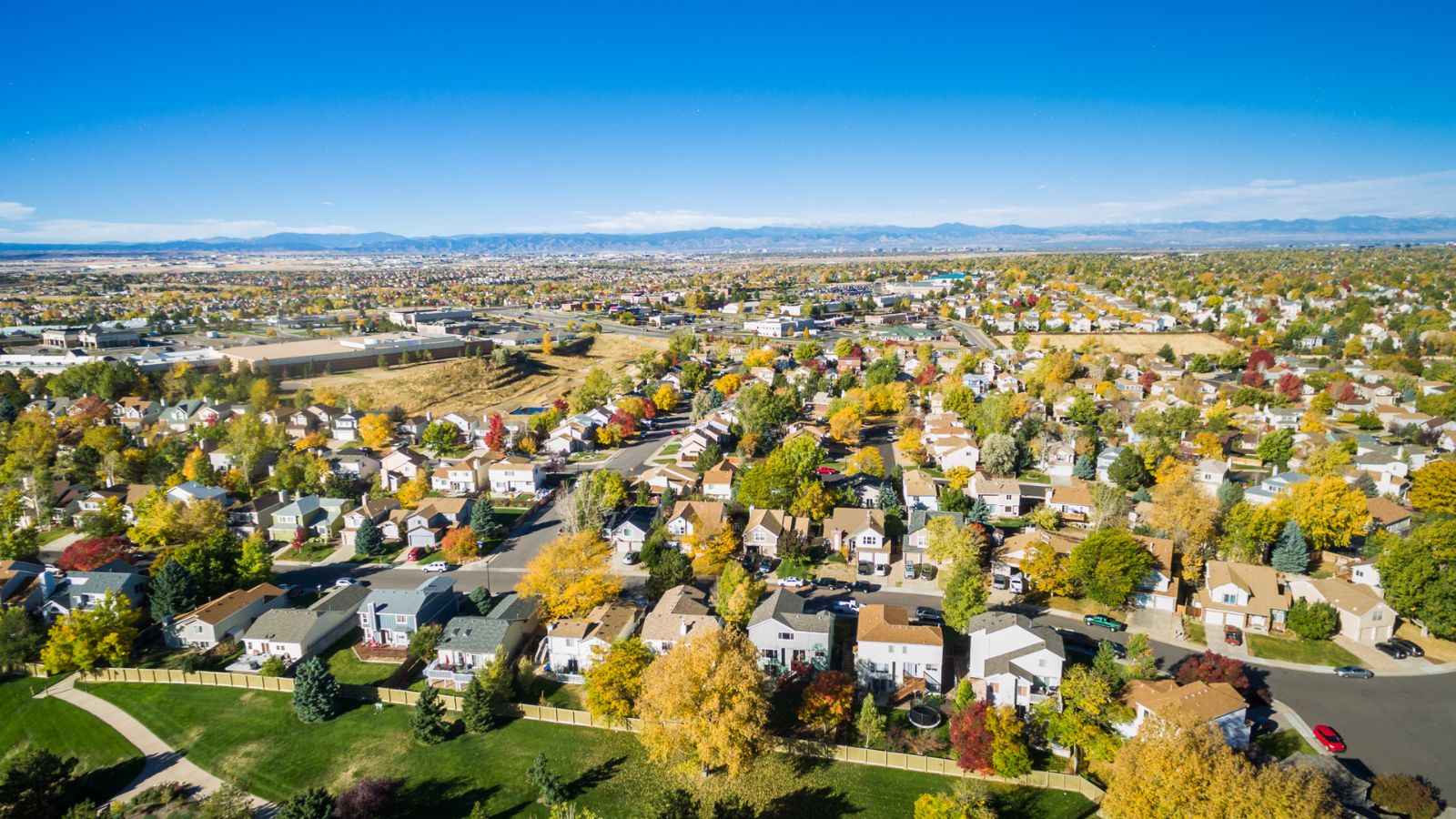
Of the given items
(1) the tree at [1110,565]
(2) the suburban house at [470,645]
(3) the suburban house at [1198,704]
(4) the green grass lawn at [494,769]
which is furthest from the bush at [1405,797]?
(2) the suburban house at [470,645]

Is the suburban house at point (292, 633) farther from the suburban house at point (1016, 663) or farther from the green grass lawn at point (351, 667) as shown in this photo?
the suburban house at point (1016, 663)

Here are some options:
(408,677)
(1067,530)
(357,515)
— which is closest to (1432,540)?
(1067,530)

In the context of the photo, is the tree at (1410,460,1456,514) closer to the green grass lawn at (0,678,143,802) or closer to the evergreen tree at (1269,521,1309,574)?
the evergreen tree at (1269,521,1309,574)

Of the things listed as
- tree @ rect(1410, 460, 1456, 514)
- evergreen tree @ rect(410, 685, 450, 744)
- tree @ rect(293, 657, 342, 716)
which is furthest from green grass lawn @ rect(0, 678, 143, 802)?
tree @ rect(1410, 460, 1456, 514)

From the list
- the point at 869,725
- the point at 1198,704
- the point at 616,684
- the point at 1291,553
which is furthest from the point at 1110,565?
the point at 616,684

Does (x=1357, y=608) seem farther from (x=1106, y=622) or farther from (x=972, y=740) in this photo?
(x=972, y=740)

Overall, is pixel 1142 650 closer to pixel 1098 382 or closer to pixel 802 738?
pixel 802 738
